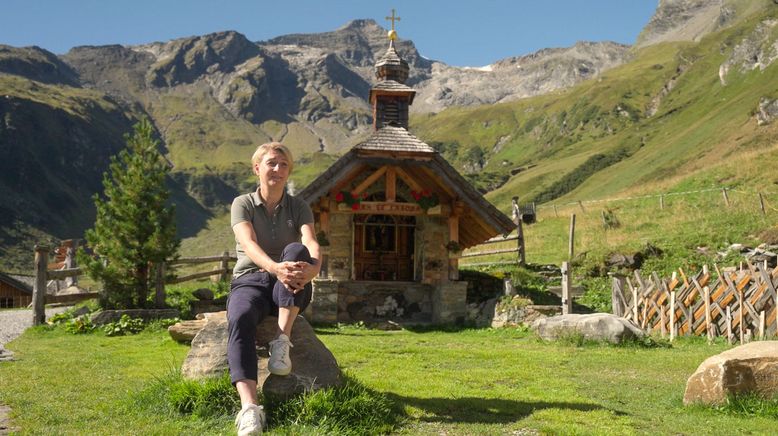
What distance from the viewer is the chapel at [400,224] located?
16922 millimetres

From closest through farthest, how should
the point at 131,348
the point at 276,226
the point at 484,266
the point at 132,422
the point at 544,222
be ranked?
Answer: the point at 132,422 < the point at 276,226 < the point at 131,348 < the point at 484,266 < the point at 544,222

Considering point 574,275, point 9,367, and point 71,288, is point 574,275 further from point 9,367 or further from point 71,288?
point 71,288

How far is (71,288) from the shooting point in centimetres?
2648

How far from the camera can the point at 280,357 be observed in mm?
5398

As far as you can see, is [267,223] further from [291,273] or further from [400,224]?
[400,224]

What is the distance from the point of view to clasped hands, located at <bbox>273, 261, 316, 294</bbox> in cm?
539

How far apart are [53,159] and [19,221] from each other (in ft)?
149

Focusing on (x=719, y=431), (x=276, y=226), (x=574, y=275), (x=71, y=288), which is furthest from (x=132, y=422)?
(x=71, y=288)

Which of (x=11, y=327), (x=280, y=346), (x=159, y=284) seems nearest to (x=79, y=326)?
(x=159, y=284)

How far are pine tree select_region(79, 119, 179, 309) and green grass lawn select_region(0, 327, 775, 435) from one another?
285 cm

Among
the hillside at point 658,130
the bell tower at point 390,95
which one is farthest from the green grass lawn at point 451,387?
the hillside at point 658,130

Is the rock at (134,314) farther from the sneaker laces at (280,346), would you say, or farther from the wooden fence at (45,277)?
the sneaker laces at (280,346)

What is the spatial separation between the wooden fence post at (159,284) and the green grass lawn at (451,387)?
3.20 metres

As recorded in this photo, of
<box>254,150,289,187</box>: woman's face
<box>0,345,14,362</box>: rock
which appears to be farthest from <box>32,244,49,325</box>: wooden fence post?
<box>254,150,289,187</box>: woman's face
